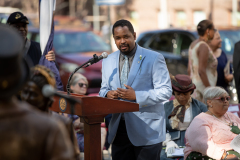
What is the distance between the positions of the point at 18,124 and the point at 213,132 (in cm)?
307

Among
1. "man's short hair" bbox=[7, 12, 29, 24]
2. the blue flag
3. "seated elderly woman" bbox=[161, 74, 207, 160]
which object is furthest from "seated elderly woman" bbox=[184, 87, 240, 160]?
"man's short hair" bbox=[7, 12, 29, 24]

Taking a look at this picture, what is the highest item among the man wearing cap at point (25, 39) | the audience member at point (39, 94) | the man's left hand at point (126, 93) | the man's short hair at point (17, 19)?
the man's short hair at point (17, 19)

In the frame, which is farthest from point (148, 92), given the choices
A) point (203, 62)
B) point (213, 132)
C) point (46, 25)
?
point (203, 62)

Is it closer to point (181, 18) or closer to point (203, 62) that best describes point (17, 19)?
point (203, 62)

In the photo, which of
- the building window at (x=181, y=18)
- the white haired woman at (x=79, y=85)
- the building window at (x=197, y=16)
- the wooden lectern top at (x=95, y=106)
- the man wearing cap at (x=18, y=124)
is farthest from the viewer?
the building window at (x=181, y=18)

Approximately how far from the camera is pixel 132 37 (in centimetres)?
388

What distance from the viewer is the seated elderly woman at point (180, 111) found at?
5.18 metres

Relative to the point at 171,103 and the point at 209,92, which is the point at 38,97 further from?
the point at 171,103

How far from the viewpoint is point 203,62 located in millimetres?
6156

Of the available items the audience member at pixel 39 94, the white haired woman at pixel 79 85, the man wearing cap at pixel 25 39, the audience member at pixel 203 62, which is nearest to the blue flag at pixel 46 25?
the man wearing cap at pixel 25 39

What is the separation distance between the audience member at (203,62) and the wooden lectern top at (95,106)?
297 centimetres

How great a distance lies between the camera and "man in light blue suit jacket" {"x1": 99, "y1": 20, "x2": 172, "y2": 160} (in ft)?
12.3

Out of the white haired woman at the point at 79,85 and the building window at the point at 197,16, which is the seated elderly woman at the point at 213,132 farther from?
the building window at the point at 197,16

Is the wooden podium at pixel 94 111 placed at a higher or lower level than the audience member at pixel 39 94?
lower
